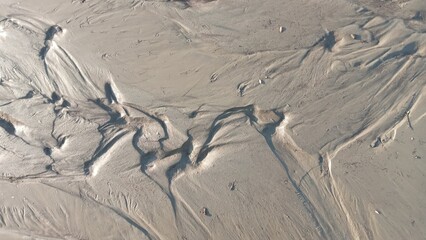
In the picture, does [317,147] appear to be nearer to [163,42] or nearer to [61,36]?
[163,42]

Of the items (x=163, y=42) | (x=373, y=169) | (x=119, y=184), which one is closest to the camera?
(x=373, y=169)

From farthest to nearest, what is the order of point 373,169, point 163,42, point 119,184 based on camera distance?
point 163,42 → point 119,184 → point 373,169

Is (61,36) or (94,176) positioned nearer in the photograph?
(94,176)

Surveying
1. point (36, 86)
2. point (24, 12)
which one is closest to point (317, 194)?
point (36, 86)

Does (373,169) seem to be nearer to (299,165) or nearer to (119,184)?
(299,165)

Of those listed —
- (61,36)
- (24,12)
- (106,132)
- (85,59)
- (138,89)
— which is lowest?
(106,132)

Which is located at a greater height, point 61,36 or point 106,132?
point 61,36
